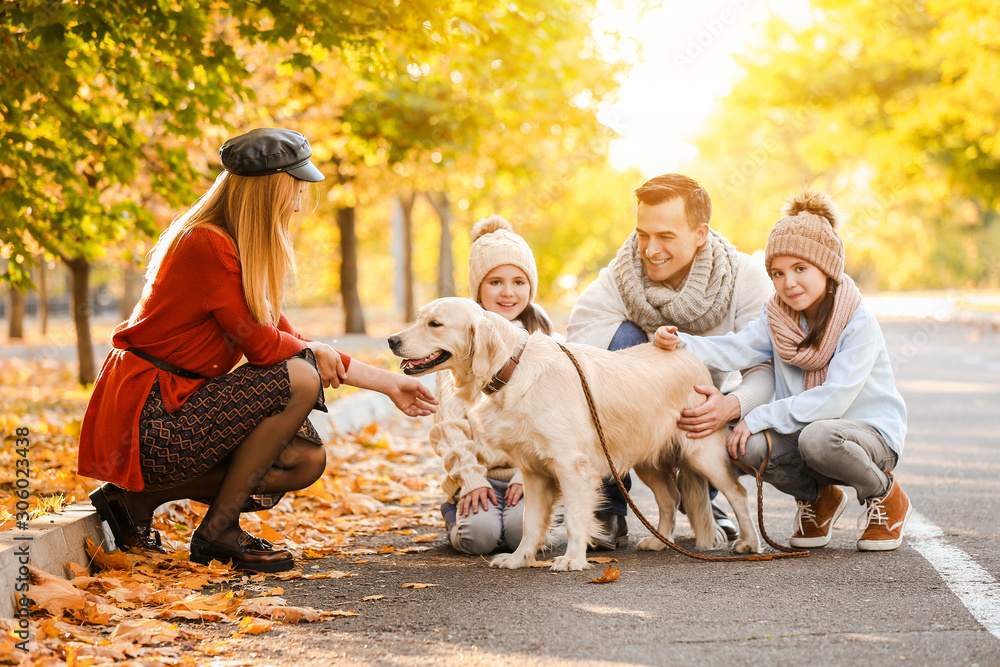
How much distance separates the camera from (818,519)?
4.71m

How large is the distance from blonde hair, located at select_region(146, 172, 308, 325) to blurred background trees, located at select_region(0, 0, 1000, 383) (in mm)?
895

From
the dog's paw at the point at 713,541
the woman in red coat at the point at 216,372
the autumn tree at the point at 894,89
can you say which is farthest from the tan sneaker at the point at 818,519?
the autumn tree at the point at 894,89

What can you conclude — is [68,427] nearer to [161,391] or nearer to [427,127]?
[161,391]

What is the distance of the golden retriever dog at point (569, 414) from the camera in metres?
4.37

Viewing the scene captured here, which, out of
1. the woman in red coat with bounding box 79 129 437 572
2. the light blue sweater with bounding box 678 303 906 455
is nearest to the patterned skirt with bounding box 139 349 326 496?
the woman in red coat with bounding box 79 129 437 572

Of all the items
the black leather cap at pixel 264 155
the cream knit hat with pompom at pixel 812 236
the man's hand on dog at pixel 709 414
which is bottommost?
the man's hand on dog at pixel 709 414

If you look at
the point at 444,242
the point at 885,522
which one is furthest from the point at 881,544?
the point at 444,242

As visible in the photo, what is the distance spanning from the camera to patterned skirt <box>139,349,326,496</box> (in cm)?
407

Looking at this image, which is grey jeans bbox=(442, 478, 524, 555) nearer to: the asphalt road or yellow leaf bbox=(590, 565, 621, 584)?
the asphalt road

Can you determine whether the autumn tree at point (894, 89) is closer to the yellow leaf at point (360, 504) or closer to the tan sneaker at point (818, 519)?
the yellow leaf at point (360, 504)

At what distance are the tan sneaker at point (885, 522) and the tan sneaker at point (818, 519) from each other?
176 mm

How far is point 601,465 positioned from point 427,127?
9775 mm

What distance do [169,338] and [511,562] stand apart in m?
1.85

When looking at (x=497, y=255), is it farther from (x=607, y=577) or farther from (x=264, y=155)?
(x=607, y=577)
